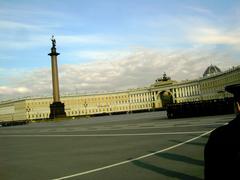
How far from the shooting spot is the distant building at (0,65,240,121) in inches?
6762

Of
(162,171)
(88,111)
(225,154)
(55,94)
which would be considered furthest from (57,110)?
(88,111)

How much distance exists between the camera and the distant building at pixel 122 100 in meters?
172

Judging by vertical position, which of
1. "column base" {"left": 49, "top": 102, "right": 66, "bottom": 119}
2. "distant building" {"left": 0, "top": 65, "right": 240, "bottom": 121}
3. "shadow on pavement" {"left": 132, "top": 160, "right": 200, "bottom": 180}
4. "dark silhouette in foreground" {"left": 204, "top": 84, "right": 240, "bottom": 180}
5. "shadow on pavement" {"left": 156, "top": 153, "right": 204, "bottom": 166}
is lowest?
"shadow on pavement" {"left": 132, "top": 160, "right": 200, "bottom": 180}

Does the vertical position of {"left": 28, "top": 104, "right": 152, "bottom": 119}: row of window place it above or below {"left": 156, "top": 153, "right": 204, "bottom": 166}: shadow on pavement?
above

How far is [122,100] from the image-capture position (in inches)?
7313

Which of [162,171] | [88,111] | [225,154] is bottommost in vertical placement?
[162,171]

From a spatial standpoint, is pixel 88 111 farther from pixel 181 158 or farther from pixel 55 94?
pixel 181 158

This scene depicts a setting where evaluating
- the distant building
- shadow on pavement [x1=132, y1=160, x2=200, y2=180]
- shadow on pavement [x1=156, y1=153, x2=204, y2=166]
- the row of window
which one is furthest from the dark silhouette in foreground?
the row of window

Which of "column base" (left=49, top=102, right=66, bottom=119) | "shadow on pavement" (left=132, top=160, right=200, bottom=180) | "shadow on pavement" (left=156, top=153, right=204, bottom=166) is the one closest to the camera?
"shadow on pavement" (left=132, top=160, right=200, bottom=180)

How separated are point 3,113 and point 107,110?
5758cm

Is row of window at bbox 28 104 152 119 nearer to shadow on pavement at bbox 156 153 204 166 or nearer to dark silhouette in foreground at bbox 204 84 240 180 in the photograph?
shadow on pavement at bbox 156 153 204 166

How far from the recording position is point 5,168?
1135 cm

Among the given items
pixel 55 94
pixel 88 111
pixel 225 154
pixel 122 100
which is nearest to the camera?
pixel 225 154

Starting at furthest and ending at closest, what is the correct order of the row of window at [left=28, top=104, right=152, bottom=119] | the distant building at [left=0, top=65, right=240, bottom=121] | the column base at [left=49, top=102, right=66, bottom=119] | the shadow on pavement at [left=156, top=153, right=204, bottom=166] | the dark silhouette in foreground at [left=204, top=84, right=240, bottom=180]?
1. the row of window at [left=28, top=104, right=152, bottom=119]
2. the distant building at [left=0, top=65, right=240, bottom=121]
3. the column base at [left=49, top=102, right=66, bottom=119]
4. the shadow on pavement at [left=156, top=153, right=204, bottom=166]
5. the dark silhouette in foreground at [left=204, top=84, right=240, bottom=180]
